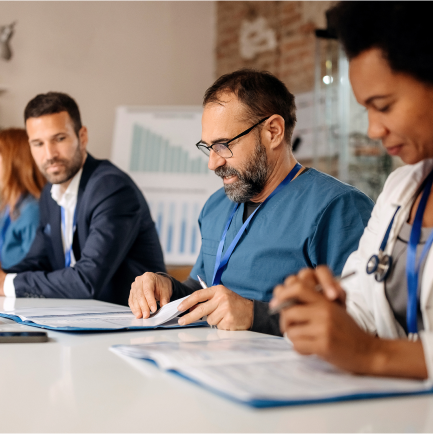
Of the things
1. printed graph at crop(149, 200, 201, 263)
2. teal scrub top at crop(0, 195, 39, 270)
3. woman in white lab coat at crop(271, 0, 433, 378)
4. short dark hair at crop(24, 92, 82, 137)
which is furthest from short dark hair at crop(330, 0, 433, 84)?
printed graph at crop(149, 200, 201, 263)

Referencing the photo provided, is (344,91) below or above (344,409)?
above

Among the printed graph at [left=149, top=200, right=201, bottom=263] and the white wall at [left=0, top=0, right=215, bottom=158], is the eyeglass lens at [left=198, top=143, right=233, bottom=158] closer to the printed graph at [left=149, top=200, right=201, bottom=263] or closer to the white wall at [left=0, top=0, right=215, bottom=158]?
the printed graph at [left=149, top=200, right=201, bottom=263]

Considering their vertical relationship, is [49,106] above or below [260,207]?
above

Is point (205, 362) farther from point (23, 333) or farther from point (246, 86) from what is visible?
point (246, 86)

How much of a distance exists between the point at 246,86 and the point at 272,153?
24 centimetres

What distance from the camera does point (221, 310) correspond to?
127cm

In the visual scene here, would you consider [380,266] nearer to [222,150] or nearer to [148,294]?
[148,294]

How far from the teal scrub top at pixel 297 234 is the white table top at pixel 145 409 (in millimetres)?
818

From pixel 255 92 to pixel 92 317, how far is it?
2.93ft

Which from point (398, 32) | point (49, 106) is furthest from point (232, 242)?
point (49, 106)

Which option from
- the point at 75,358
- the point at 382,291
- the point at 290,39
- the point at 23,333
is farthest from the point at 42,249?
the point at 290,39

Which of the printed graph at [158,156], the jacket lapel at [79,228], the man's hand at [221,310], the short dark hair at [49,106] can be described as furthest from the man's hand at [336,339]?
the printed graph at [158,156]

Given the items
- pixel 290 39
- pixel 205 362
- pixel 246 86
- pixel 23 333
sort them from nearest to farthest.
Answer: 1. pixel 205 362
2. pixel 23 333
3. pixel 246 86
4. pixel 290 39

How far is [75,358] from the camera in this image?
3.12ft
